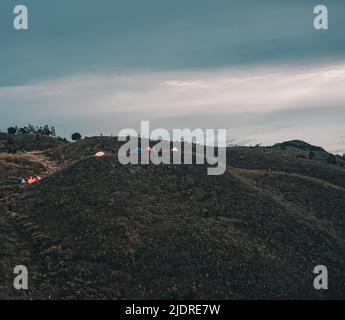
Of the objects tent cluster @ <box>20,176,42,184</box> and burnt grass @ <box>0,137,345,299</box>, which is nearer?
burnt grass @ <box>0,137,345,299</box>

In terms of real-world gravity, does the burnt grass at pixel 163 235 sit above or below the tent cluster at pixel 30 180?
below

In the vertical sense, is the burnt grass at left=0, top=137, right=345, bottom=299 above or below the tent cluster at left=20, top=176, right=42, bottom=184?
below

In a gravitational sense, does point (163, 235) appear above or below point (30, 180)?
below

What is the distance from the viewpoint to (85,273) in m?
57.0

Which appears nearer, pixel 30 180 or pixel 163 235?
pixel 163 235

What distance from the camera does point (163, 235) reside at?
65.6m

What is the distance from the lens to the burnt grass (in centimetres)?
5675

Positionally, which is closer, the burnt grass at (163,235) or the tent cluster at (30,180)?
the burnt grass at (163,235)

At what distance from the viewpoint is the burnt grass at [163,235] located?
56.8m
